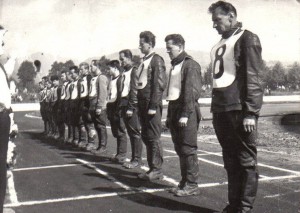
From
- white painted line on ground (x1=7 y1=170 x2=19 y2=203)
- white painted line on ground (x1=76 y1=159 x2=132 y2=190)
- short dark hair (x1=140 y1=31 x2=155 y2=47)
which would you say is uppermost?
short dark hair (x1=140 y1=31 x2=155 y2=47)

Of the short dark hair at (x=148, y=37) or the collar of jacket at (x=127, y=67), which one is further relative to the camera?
the collar of jacket at (x=127, y=67)

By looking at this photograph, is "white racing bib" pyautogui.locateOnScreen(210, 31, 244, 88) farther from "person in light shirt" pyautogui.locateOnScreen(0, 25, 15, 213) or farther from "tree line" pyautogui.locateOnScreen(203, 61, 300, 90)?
"tree line" pyautogui.locateOnScreen(203, 61, 300, 90)

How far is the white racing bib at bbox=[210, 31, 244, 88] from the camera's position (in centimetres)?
442

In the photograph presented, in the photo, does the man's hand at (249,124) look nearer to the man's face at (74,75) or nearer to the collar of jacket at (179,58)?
the collar of jacket at (179,58)

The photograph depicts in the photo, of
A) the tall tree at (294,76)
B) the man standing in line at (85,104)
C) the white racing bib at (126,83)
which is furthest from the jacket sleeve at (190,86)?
the tall tree at (294,76)

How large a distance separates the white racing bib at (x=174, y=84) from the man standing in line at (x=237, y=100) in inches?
47.3

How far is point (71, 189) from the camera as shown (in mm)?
6395

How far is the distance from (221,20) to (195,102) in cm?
155

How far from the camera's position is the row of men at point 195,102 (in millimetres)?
4281

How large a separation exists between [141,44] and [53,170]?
298 centimetres

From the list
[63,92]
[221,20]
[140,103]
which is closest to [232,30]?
[221,20]

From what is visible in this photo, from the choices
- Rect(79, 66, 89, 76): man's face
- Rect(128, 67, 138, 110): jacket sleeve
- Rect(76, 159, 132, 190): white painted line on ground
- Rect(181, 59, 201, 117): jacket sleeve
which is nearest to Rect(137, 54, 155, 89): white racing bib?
Rect(128, 67, 138, 110): jacket sleeve

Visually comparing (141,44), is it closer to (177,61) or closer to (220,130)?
(177,61)

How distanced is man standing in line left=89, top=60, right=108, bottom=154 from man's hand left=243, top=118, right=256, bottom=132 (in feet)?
20.9
